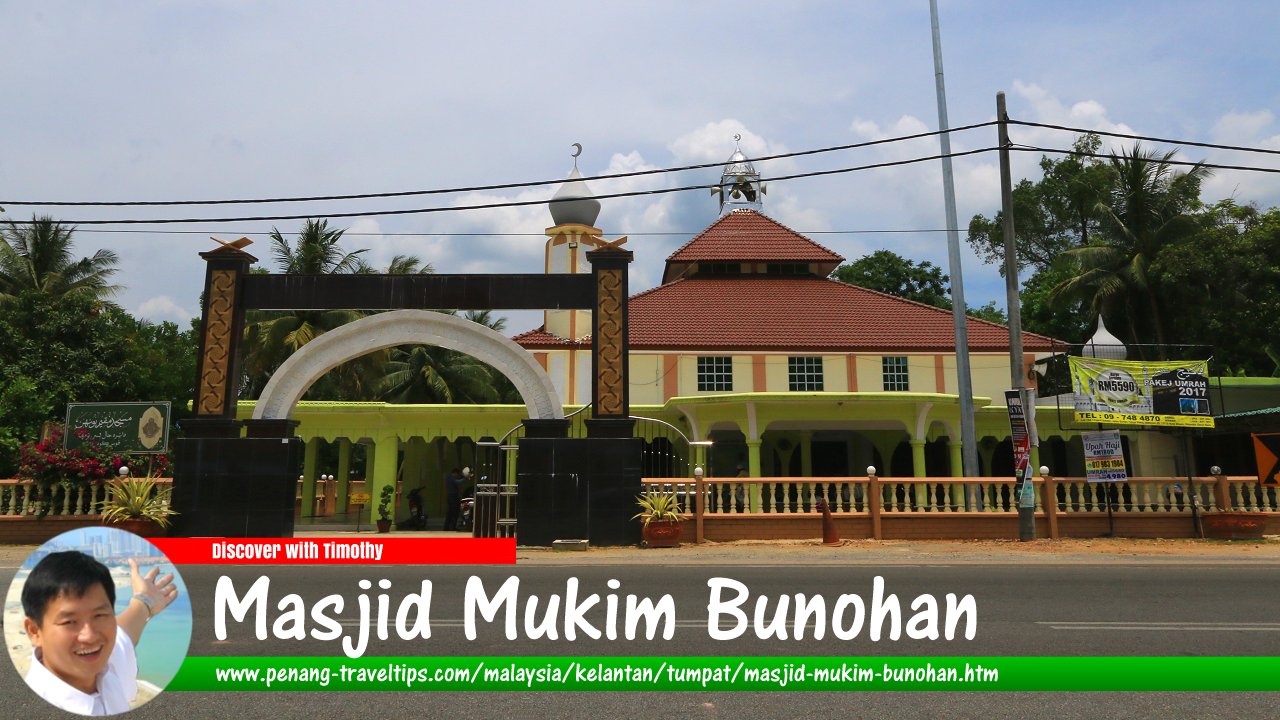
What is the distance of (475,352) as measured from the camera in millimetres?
15352

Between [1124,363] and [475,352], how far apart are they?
12796mm

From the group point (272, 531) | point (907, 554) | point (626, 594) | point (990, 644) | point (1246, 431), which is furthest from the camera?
point (1246, 431)

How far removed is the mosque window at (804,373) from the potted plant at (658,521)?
12.7 m

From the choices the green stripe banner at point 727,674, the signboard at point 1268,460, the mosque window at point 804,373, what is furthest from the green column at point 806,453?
the green stripe banner at point 727,674

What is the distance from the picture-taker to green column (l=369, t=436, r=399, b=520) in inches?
835

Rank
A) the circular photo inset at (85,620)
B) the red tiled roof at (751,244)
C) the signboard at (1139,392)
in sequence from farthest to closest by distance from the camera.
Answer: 1. the red tiled roof at (751,244)
2. the signboard at (1139,392)
3. the circular photo inset at (85,620)

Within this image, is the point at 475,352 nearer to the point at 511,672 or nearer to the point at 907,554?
the point at 907,554

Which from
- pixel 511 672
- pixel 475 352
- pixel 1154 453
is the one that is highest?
pixel 475 352

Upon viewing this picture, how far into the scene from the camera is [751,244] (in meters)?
30.9

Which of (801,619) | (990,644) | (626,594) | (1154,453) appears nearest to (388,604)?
(626,594)

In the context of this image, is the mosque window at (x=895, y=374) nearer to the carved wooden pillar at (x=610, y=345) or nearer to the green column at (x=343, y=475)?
the carved wooden pillar at (x=610, y=345)

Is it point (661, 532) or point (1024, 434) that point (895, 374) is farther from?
point (661, 532)

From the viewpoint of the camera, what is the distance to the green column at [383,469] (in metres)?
21.2

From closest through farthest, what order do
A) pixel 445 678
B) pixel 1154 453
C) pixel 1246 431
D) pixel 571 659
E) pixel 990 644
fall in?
pixel 445 678, pixel 571 659, pixel 990 644, pixel 1246 431, pixel 1154 453
